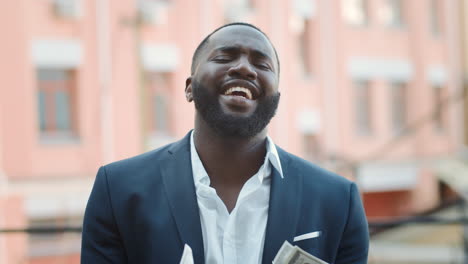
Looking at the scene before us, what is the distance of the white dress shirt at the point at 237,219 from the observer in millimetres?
2197

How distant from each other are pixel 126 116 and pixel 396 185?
8665mm

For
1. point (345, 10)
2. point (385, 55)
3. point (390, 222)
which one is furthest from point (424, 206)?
point (390, 222)

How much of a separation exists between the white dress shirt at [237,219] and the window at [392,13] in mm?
18487

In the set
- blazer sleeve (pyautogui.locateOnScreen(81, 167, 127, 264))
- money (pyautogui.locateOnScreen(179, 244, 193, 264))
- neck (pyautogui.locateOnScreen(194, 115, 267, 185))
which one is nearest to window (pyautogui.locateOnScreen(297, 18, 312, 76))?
neck (pyautogui.locateOnScreen(194, 115, 267, 185))

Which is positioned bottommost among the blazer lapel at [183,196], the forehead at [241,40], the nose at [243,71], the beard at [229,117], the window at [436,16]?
the window at [436,16]

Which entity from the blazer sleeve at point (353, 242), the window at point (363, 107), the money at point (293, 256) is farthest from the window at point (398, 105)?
the money at point (293, 256)

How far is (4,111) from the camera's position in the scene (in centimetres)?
1259

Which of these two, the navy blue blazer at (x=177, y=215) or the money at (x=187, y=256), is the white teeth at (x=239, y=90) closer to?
the navy blue blazer at (x=177, y=215)

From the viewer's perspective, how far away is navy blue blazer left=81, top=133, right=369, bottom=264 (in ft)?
7.25

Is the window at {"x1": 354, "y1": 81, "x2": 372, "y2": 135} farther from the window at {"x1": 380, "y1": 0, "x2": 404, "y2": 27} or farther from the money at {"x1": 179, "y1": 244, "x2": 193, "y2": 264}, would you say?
the money at {"x1": 179, "y1": 244, "x2": 193, "y2": 264}

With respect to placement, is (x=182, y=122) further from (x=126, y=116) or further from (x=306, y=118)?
(x=306, y=118)

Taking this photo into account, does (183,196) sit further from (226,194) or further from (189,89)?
(189,89)

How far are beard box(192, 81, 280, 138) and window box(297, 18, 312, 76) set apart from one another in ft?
54.7

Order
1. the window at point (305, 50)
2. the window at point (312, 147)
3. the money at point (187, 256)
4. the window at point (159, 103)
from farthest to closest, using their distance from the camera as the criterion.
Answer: the window at point (305, 50)
the window at point (312, 147)
the window at point (159, 103)
the money at point (187, 256)
